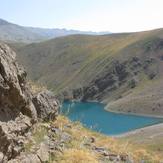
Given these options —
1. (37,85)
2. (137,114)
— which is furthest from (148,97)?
(37,85)

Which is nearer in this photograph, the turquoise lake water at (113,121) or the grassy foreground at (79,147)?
the grassy foreground at (79,147)

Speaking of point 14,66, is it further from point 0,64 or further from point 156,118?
point 156,118

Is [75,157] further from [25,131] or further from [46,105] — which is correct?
[46,105]

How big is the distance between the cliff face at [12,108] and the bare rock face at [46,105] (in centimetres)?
174

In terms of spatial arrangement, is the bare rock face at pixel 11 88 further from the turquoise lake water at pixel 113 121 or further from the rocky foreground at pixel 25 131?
the turquoise lake water at pixel 113 121

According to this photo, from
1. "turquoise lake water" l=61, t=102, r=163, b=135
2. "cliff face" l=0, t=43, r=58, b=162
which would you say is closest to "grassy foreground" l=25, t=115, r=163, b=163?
"cliff face" l=0, t=43, r=58, b=162

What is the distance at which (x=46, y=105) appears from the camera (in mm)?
13938

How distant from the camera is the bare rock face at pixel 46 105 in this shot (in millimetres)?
13438

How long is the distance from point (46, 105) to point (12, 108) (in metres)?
3.84

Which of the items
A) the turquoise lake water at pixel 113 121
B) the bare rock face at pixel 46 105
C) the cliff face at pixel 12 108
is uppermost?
the cliff face at pixel 12 108

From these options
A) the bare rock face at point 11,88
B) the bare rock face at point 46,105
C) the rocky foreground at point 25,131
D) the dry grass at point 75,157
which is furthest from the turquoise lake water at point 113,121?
the dry grass at point 75,157

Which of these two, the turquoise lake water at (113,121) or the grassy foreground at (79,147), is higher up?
the grassy foreground at (79,147)

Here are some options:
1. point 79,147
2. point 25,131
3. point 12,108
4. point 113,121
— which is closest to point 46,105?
point 79,147

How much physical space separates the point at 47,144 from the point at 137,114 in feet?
457
